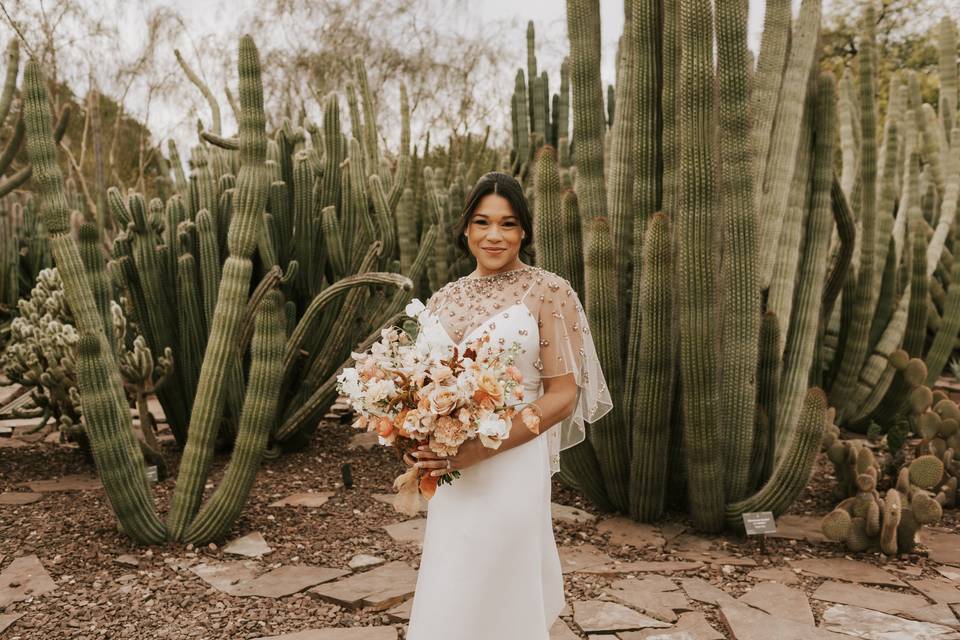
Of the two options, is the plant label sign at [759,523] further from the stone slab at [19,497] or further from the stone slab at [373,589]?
the stone slab at [19,497]

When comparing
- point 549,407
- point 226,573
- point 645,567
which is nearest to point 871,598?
A: point 645,567

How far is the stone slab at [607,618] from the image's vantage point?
290 centimetres

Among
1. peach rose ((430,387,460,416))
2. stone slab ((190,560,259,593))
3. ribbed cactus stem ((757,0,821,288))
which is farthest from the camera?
ribbed cactus stem ((757,0,821,288))

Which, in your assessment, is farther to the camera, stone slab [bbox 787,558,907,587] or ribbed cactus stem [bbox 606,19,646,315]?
ribbed cactus stem [bbox 606,19,646,315]

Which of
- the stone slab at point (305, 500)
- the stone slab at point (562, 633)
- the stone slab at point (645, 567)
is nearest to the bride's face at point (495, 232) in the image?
the stone slab at point (562, 633)

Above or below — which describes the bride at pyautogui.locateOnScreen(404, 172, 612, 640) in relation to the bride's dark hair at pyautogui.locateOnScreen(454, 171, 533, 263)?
below

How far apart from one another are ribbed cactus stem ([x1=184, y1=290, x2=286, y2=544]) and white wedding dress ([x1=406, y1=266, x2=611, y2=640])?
166cm

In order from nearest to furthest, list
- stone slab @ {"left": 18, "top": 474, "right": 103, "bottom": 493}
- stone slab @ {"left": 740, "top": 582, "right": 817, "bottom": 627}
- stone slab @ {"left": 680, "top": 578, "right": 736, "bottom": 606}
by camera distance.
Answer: stone slab @ {"left": 740, "top": 582, "right": 817, "bottom": 627}
stone slab @ {"left": 680, "top": 578, "right": 736, "bottom": 606}
stone slab @ {"left": 18, "top": 474, "right": 103, "bottom": 493}

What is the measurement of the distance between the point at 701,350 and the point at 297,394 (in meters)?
2.87

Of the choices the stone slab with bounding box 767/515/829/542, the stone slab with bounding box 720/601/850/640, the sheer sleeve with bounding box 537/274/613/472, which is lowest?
the stone slab with bounding box 767/515/829/542

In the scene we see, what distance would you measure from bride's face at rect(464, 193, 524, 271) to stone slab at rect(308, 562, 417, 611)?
5.40 ft

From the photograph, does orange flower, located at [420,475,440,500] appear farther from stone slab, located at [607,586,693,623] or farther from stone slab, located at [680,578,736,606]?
stone slab, located at [680,578,736,606]

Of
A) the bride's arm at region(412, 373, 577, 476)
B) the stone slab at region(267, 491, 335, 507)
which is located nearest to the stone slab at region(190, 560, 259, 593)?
the stone slab at region(267, 491, 335, 507)

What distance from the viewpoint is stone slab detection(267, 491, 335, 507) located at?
434cm
